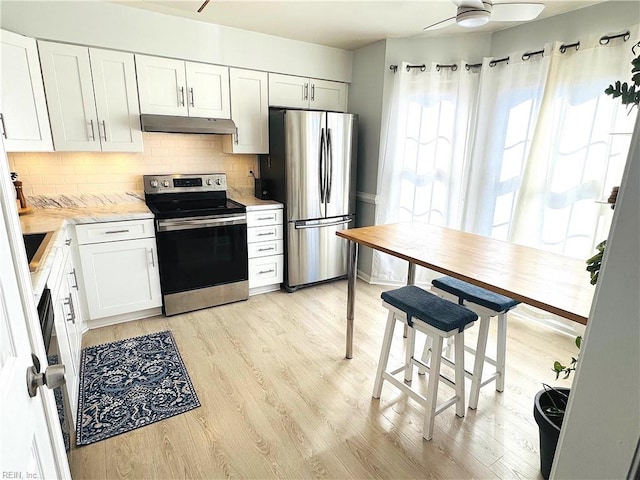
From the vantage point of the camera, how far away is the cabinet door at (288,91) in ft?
11.2

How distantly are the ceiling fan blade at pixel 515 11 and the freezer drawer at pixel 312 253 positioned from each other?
217cm

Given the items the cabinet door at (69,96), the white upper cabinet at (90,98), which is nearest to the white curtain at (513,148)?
the white upper cabinet at (90,98)

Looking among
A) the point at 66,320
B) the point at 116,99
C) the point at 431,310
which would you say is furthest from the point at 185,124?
the point at 431,310

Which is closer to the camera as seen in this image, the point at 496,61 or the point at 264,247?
the point at 496,61

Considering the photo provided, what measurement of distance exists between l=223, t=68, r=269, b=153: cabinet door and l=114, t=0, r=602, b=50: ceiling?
0.40 meters

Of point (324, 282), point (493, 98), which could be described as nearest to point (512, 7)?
point (493, 98)

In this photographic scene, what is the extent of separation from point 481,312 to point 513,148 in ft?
5.74

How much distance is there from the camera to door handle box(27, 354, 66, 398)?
74 centimetres

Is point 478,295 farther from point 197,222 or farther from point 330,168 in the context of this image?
point 197,222

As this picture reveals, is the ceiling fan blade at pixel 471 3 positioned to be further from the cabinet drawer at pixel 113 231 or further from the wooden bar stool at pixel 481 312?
the cabinet drawer at pixel 113 231

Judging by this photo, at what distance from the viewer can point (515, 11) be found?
1.97m

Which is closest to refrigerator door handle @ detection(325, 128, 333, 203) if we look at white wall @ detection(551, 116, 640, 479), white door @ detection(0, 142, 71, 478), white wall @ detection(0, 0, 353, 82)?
white wall @ detection(0, 0, 353, 82)

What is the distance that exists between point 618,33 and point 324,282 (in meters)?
3.06

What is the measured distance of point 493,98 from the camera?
3078mm
